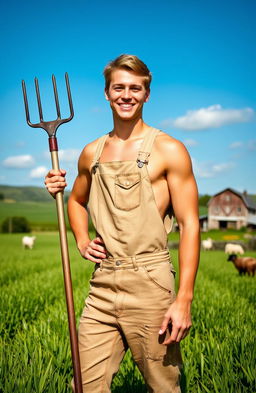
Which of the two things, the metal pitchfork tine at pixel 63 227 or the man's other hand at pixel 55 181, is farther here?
the man's other hand at pixel 55 181

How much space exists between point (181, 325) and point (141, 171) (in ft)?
2.91

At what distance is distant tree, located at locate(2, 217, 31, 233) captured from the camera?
169 ft

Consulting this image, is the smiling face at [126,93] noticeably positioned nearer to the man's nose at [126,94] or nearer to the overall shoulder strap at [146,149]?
the man's nose at [126,94]

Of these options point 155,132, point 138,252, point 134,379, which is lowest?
point 134,379

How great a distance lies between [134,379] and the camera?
153 inches

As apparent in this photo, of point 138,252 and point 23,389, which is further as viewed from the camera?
point 23,389

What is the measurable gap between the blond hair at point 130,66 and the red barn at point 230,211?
2371 inches

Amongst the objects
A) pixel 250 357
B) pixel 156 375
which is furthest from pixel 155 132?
pixel 250 357

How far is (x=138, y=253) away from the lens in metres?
2.58

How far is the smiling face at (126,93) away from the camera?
8.86ft

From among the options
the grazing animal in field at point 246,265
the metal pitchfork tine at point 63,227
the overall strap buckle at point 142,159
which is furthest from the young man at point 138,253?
the grazing animal in field at point 246,265

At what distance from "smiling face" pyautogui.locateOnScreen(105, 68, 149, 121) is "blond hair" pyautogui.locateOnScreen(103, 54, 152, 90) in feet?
0.08

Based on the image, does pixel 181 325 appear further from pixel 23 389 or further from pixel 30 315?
pixel 30 315

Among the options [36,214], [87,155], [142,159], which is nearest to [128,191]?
[142,159]
